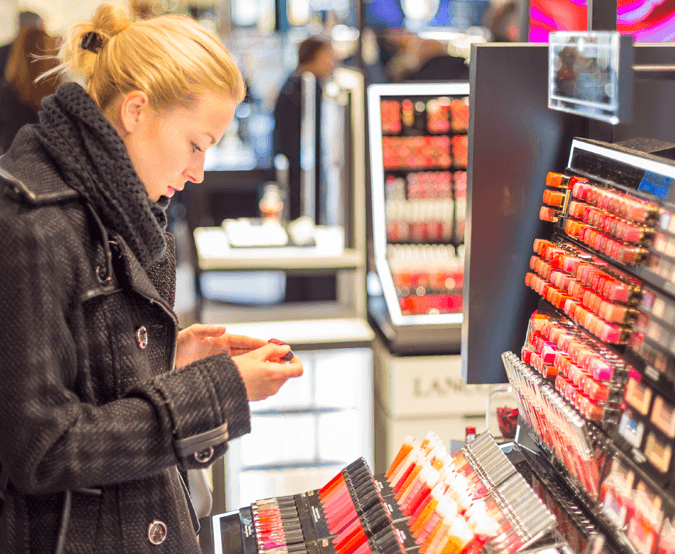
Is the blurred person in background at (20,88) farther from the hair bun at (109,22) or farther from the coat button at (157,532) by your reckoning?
the coat button at (157,532)

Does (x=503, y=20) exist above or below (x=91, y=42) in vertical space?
above

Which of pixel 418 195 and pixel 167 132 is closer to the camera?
pixel 167 132

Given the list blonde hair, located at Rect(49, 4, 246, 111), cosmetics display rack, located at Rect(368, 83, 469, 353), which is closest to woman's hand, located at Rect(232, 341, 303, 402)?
blonde hair, located at Rect(49, 4, 246, 111)

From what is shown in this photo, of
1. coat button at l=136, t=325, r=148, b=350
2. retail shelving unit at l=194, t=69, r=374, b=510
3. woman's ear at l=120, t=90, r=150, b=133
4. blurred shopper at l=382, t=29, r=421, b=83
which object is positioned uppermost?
blurred shopper at l=382, t=29, r=421, b=83

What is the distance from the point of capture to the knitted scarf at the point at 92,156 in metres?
1.17

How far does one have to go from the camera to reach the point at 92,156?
1176 mm

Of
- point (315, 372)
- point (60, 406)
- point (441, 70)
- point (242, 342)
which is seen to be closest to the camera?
point (60, 406)

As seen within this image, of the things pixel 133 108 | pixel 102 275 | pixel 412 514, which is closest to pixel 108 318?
pixel 102 275

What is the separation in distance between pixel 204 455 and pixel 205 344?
0.45 metres

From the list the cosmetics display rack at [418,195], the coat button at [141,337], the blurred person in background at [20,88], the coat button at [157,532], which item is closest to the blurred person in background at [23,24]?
the blurred person in background at [20,88]

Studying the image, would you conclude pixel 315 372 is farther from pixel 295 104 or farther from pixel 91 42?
pixel 295 104

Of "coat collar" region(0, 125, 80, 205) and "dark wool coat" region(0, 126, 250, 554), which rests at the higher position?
"coat collar" region(0, 125, 80, 205)

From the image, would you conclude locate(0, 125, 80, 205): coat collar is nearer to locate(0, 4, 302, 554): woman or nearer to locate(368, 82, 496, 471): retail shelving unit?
locate(0, 4, 302, 554): woman

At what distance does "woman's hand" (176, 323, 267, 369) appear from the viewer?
160 centimetres
